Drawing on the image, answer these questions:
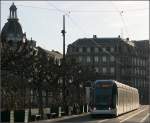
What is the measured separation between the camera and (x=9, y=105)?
143 ft

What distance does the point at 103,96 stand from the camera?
44469mm

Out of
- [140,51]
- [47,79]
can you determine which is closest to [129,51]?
[140,51]

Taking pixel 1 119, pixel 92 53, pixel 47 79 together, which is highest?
pixel 92 53

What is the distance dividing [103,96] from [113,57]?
11984 centimetres

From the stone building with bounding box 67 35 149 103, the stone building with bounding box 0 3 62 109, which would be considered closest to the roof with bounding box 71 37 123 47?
the stone building with bounding box 67 35 149 103

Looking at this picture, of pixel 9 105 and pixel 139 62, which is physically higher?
pixel 139 62

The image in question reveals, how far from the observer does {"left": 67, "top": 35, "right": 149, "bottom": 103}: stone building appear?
533 feet

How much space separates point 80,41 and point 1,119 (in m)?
131

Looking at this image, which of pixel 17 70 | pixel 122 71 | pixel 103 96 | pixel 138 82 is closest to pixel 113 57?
pixel 122 71

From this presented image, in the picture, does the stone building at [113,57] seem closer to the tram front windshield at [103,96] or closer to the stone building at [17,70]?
the stone building at [17,70]

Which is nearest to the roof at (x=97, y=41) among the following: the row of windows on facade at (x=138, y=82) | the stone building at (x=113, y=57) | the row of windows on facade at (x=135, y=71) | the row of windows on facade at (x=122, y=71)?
the stone building at (x=113, y=57)

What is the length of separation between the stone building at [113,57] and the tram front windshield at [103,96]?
114 meters

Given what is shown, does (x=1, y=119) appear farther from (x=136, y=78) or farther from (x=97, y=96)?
(x=136, y=78)

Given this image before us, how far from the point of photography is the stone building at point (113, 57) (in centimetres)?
16256
